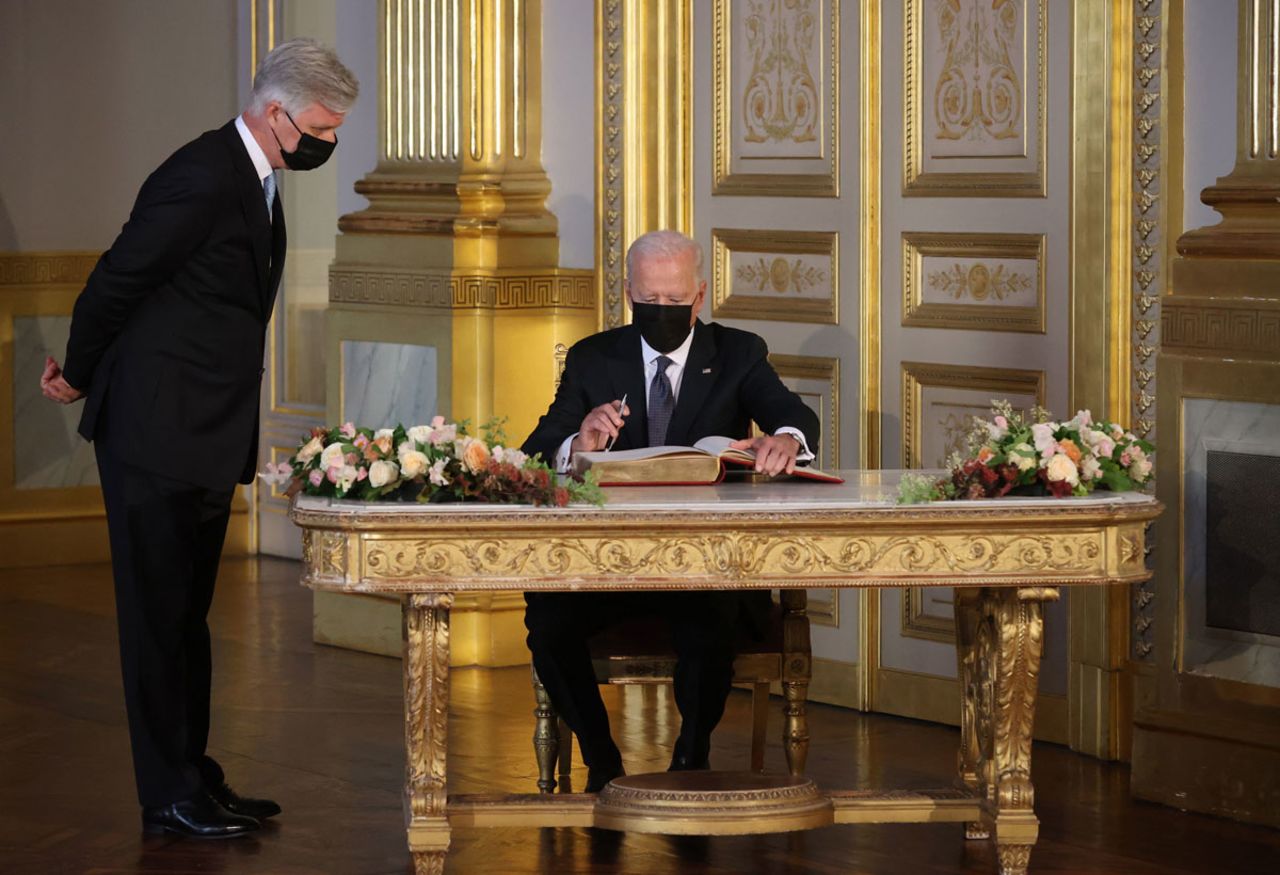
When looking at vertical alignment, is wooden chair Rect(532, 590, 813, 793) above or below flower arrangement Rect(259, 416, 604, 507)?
below

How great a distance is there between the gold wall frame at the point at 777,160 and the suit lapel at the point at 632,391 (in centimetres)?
145

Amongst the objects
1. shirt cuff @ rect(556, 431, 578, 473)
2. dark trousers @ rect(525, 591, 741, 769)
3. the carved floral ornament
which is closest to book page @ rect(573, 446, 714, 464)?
shirt cuff @ rect(556, 431, 578, 473)

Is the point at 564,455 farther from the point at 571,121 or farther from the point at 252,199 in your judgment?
the point at 571,121

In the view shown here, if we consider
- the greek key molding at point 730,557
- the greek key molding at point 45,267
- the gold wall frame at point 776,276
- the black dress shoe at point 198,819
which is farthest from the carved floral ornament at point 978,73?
the greek key molding at point 45,267

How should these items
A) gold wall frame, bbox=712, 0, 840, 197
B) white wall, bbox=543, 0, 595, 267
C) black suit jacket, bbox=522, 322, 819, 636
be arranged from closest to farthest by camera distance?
black suit jacket, bbox=522, 322, 819, 636 → gold wall frame, bbox=712, 0, 840, 197 → white wall, bbox=543, 0, 595, 267

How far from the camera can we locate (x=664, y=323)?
5199mm

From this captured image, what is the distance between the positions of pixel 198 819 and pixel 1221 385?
2.56m

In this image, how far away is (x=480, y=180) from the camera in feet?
23.6

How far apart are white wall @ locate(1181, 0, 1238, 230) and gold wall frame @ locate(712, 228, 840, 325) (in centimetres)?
127

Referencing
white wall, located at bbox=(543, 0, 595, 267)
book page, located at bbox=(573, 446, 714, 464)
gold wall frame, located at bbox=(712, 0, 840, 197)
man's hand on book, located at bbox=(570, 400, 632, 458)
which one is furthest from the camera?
white wall, located at bbox=(543, 0, 595, 267)

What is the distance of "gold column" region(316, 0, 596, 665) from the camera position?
23.4 feet

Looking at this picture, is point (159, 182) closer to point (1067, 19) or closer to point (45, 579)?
point (1067, 19)

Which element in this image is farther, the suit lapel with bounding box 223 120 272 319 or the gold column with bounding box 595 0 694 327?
the gold column with bounding box 595 0 694 327

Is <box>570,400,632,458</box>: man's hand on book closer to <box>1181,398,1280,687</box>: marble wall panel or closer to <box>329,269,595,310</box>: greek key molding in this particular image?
<box>1181,398,1280,687</box>: marble wall panel
